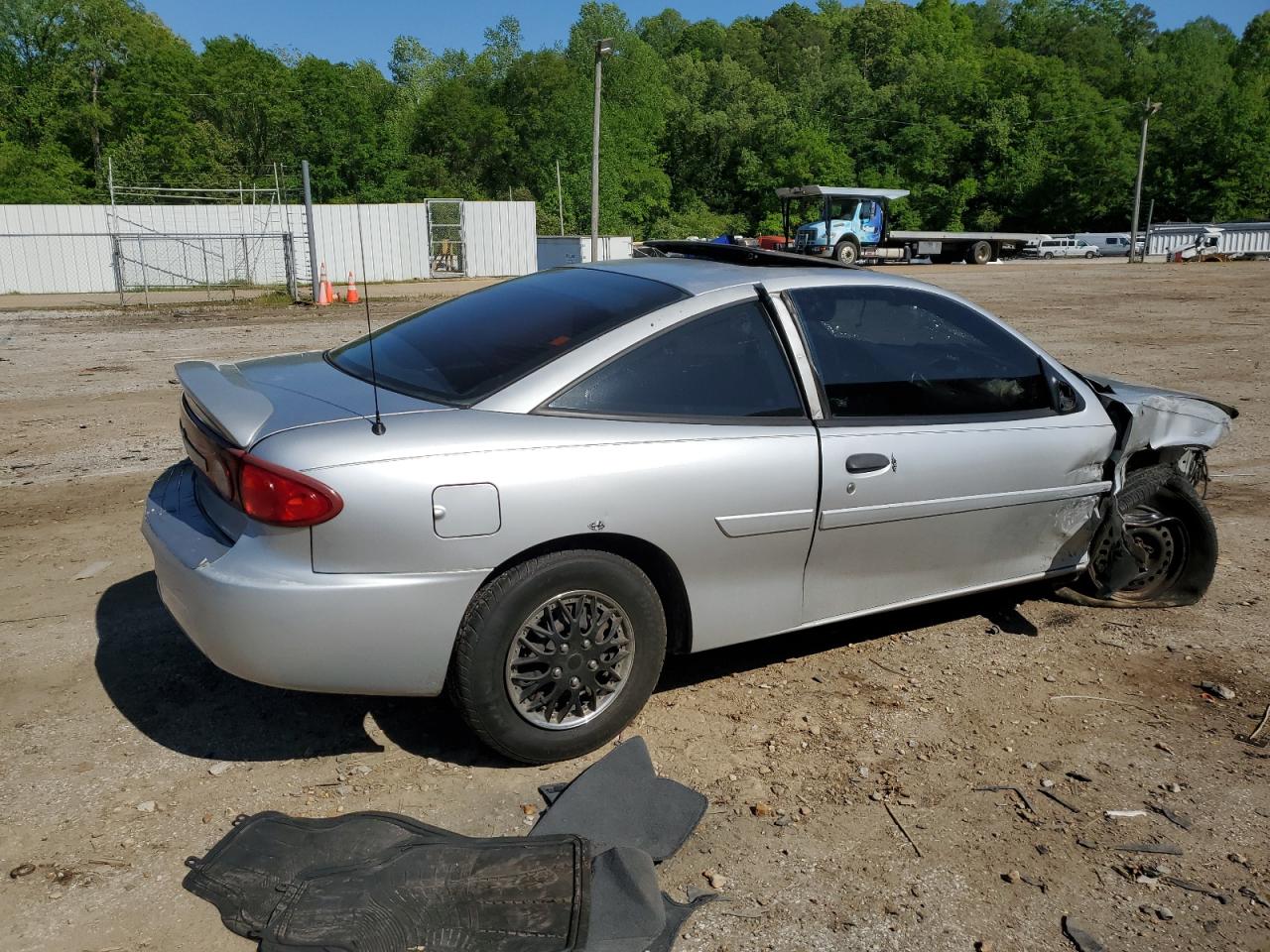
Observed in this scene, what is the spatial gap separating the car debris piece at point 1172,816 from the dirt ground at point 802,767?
0.07 feet

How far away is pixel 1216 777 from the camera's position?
3572 millimetres

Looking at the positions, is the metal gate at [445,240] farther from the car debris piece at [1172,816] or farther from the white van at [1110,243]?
the white van at [1110,243]

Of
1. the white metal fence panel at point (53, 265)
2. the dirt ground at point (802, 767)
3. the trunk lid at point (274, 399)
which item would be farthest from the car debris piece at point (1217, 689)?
the white metal fence panel at point (53, 265)

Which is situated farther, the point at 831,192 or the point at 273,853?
the point at 831,192

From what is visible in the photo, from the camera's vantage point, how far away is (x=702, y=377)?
3.71m

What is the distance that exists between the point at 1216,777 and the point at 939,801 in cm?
98

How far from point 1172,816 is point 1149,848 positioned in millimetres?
224

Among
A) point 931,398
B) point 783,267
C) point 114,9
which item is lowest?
point 931,398

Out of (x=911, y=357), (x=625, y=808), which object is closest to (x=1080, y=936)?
(x=625, y=808)

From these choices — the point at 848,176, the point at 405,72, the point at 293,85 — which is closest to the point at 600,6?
the point at 405,72

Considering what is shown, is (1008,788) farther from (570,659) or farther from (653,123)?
(653,123)

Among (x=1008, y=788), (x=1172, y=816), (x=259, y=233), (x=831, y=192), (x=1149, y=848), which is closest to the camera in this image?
(x=1149, y=848)

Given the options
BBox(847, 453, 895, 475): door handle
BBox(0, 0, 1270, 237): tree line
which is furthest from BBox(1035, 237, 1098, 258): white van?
BBox(847, 453, 895, 475): door handle

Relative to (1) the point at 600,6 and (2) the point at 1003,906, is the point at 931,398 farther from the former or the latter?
(1) the point at 600,6
